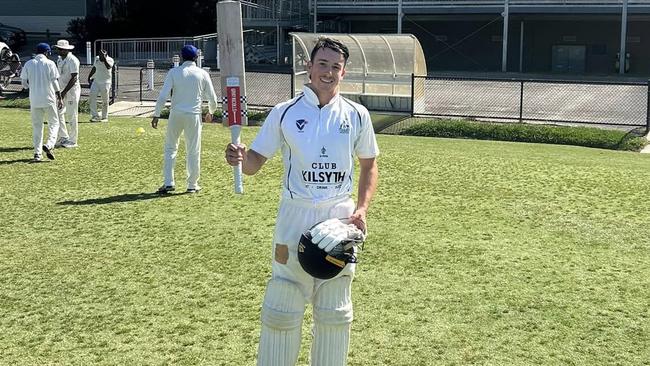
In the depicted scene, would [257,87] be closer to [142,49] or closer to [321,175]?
[142,49]

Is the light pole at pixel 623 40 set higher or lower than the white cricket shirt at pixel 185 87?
higher

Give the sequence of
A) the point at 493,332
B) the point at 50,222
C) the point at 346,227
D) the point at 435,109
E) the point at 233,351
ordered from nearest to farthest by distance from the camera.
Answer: the point at 346,227
the point at 233,351
the point at 493,332
the point at 50,222
the point at 435,109

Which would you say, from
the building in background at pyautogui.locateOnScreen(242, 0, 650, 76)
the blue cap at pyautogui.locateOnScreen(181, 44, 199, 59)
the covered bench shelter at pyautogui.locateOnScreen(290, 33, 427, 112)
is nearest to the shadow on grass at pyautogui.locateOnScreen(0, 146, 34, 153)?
the blue cap at pyautogui.locateOnScreen(181, 44, 199, 59)

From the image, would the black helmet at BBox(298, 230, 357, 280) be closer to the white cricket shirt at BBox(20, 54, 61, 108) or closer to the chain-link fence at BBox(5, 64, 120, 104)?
the white cricket shirt at BBox(20, 54, 61, 108)

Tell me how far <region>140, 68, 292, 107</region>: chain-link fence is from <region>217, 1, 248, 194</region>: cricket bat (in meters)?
18.3

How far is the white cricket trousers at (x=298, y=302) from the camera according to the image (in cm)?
439

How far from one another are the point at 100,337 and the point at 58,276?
1.68 metres

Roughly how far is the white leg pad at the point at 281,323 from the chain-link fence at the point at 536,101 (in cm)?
1614

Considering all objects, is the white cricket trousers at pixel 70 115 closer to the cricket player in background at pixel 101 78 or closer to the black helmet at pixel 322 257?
the cricket player in background at pixel 101 78

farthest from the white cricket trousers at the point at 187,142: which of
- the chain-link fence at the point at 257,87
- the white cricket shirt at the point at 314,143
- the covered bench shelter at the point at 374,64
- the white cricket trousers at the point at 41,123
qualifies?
the chain-link fence at the point at 257,87

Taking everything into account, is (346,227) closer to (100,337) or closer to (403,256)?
(100,337)

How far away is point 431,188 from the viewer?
1160 cm

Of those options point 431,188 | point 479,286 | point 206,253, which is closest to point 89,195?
point 206,253

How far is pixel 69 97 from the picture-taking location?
A: 1512cm
